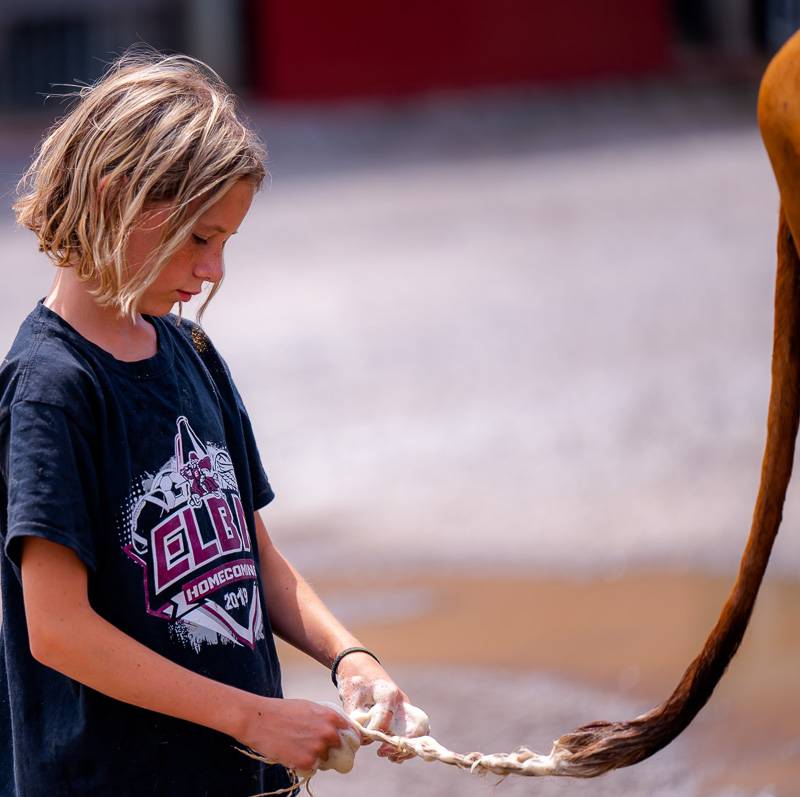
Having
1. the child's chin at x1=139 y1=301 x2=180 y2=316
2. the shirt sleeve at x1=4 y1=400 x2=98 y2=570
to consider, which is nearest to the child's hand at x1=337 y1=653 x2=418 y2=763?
the shirt sleeve at x1=4 y1=400 x2=98 y2=570

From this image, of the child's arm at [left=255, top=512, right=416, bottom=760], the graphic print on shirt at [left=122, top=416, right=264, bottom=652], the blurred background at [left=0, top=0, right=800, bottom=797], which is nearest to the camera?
the graphic print on shirt at [left=122, top=416, right=264, bottom=652]

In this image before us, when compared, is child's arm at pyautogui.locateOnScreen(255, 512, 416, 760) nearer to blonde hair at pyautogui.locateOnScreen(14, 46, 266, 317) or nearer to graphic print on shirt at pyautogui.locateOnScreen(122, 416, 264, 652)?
graphic print on shirt at pyautogui.locateOnScreen(122, 416, 264, 652)

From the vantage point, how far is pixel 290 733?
1459 millimetres

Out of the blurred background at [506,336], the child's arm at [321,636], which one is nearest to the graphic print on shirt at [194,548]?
the child's arm at [321,636]

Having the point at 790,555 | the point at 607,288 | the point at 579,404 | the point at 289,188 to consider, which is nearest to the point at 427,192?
the point at 289,188

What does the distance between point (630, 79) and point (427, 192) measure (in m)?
3.54

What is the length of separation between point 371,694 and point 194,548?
286mm

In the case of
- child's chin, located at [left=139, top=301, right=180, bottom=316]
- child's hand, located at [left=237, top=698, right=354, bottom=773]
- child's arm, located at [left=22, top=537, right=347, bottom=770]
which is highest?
child's chin, located at [left=139, top=301, right=180, bottom=316]

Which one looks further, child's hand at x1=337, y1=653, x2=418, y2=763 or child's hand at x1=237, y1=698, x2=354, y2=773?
child's hand at x1=337, y1=653, x2=418, y2=763

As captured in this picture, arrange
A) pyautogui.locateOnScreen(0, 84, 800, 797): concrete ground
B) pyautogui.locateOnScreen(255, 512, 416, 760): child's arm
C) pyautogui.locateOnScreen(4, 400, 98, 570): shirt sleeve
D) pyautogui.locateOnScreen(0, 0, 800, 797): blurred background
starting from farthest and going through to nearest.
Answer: pyautogui.locateOnScreen(0, 84, 800, 797): concrete ground
pyautogui.locateOnScreen(0, 0, 800, 797): blurred background
pyautogui.locateOnScreen(255, 512, 416, 760): child's arm
pyautogui.locateOnScreen(4, 400, 98, 570): shirt sleeve

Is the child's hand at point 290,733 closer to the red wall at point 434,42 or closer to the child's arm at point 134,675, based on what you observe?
the child's arm at point 134,675

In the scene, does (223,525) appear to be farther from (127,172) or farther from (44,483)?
(127,172)

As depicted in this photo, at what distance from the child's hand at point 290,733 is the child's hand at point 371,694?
0.13 m

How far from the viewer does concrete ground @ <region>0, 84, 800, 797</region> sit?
419 centimetres
